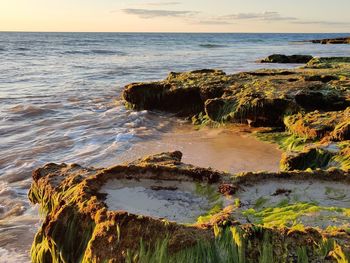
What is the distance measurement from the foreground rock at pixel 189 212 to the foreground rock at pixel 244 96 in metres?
4.13

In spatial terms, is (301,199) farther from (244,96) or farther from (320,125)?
(244,96)

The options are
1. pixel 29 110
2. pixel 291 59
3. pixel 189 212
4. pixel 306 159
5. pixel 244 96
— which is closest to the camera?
pixel 189 212

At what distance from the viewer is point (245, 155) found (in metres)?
6.94

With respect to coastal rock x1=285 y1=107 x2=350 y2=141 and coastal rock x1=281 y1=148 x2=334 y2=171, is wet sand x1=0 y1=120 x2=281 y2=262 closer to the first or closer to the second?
coastal rock x1=285 y1=107 x2=350 y2=141

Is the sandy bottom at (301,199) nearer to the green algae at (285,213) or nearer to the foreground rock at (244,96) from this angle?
the green algae at (285,213)

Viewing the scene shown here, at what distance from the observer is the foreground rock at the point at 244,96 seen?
809 centimetres

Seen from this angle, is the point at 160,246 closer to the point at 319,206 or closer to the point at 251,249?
the point at 251,249

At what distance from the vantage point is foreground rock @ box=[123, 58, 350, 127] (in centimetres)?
809

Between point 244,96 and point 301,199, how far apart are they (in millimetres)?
5249

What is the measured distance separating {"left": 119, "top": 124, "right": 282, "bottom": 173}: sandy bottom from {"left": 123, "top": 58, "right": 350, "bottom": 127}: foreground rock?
1.41 feet

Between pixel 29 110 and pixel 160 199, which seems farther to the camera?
pixel 29 110

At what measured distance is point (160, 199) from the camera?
3.44 meters

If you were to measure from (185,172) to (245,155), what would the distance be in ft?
11.0

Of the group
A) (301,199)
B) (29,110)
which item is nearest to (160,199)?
(301,199)
